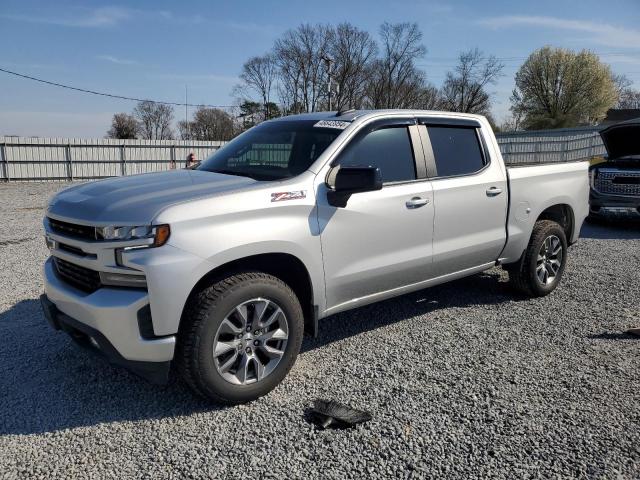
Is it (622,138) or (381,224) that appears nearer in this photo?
(381,224)

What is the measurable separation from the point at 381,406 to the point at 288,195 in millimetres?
1452

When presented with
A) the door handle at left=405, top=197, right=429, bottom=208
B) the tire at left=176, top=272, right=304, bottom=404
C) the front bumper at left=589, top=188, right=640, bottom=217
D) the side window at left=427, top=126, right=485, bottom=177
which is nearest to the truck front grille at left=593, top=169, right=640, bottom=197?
the front bumper at left=589, top=188, right=640, bottom=217

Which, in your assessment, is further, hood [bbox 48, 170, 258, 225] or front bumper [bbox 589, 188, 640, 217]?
front bumper [bbox 589, 188, 640, 217]

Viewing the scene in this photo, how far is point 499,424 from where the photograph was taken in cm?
302

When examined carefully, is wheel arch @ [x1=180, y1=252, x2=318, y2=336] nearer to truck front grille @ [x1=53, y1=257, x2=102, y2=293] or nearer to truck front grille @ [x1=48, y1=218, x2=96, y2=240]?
truck front grille @ [x1=53, y1=257, x2=102, y2=293]

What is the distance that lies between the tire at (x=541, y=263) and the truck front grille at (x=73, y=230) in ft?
13.1

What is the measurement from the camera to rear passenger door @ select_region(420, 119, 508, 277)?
4.28 m

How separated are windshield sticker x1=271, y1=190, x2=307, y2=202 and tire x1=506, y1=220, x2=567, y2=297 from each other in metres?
2.85

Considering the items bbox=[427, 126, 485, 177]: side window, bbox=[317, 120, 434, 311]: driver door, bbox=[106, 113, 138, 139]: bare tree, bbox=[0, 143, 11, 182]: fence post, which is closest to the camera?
bbox=[317, 120, 434, 311]: driver door

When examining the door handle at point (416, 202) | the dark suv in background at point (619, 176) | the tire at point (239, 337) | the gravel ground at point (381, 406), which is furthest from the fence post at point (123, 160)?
the tire at point (239, 337)

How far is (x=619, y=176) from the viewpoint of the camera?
9719mm

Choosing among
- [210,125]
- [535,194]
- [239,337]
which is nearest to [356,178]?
[239,337]

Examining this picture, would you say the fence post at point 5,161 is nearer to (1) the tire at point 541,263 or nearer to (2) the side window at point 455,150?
(2) the side window at point 455,150

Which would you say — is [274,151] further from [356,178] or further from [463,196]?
[463,196]
